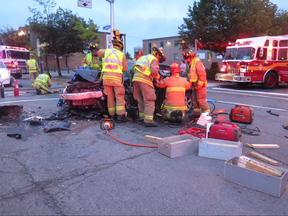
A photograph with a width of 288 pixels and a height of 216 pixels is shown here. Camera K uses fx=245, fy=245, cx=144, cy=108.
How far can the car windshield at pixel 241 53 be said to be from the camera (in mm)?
→ 14208

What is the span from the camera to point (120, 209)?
2580 millimetres

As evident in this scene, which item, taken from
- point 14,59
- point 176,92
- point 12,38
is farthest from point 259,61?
point 12,38

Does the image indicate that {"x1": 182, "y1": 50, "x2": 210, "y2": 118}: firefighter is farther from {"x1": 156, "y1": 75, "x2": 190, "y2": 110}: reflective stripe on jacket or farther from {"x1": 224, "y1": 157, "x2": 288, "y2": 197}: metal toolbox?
{"x1": 224, "y1": 157, "x2": 288, "y2": 197}: metal toolbox

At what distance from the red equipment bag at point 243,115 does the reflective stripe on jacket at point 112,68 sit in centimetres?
314

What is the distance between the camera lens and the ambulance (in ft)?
65.3

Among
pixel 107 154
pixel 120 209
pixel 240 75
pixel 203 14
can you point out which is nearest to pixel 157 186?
pixel 120 209

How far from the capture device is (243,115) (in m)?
6.36

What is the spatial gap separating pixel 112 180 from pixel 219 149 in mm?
1797

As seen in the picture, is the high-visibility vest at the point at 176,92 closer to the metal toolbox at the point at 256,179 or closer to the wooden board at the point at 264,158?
the wooden board at the point at 264,158

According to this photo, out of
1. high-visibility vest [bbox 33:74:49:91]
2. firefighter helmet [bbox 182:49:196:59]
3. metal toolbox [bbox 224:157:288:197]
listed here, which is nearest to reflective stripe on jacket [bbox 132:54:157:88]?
firefighter helmet [bbox 182:49:196:59]

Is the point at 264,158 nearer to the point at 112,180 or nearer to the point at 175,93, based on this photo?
the point at 112,180

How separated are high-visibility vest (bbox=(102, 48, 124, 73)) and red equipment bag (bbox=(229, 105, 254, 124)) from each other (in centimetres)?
322

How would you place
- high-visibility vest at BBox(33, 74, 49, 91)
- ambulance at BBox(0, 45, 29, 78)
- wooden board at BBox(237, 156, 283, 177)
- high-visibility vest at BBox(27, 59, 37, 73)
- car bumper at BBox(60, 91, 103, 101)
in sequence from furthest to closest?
ambulance at BBox(0, 45, 29, 78)
high-visibility vest at BBox(27, 59, 37, 73)
high-visibility vest at BBox(33, 74, 49, 91)
car bumper at BBox(60, 91, 103, 101)
wooden board at BBox(237, 156, 283, 177)

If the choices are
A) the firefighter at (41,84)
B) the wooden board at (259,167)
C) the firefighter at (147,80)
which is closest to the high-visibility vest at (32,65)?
the firefighter at (41,84)
